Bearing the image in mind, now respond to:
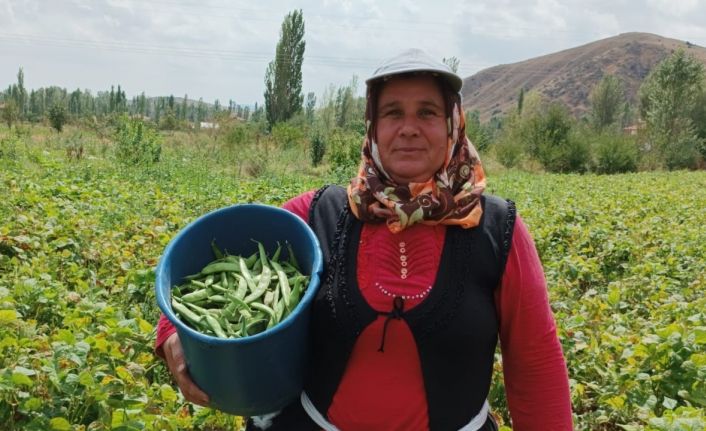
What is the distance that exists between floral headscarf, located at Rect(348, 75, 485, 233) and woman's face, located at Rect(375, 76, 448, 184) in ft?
0.09

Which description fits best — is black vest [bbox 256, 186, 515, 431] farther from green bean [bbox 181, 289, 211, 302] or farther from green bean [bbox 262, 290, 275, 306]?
green bean [bbox 181, 289, 211, 302]

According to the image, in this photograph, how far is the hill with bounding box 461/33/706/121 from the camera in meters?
136

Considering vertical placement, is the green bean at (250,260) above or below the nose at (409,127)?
below

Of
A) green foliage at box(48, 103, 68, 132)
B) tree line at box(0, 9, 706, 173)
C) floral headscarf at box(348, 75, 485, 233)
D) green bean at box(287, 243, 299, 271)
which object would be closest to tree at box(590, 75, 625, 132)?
tree line at box(0, 9, 706, 173)

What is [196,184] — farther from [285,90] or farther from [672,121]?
[672,121]

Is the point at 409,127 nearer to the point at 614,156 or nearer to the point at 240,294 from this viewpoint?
the point at 240,294

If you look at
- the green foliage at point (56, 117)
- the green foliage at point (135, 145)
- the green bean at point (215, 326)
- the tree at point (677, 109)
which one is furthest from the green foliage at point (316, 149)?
the tree at point (677, 109)

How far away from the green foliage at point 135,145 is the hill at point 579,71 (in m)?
119

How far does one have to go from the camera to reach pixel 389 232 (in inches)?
60.8

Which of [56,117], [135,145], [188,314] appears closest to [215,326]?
[188,314]

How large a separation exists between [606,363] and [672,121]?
37.8 metres

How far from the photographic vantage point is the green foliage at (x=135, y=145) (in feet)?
38.7

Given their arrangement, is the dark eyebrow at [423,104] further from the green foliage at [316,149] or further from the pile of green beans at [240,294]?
the green foliage at [316,149]

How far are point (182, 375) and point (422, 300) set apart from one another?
0.67 meters
